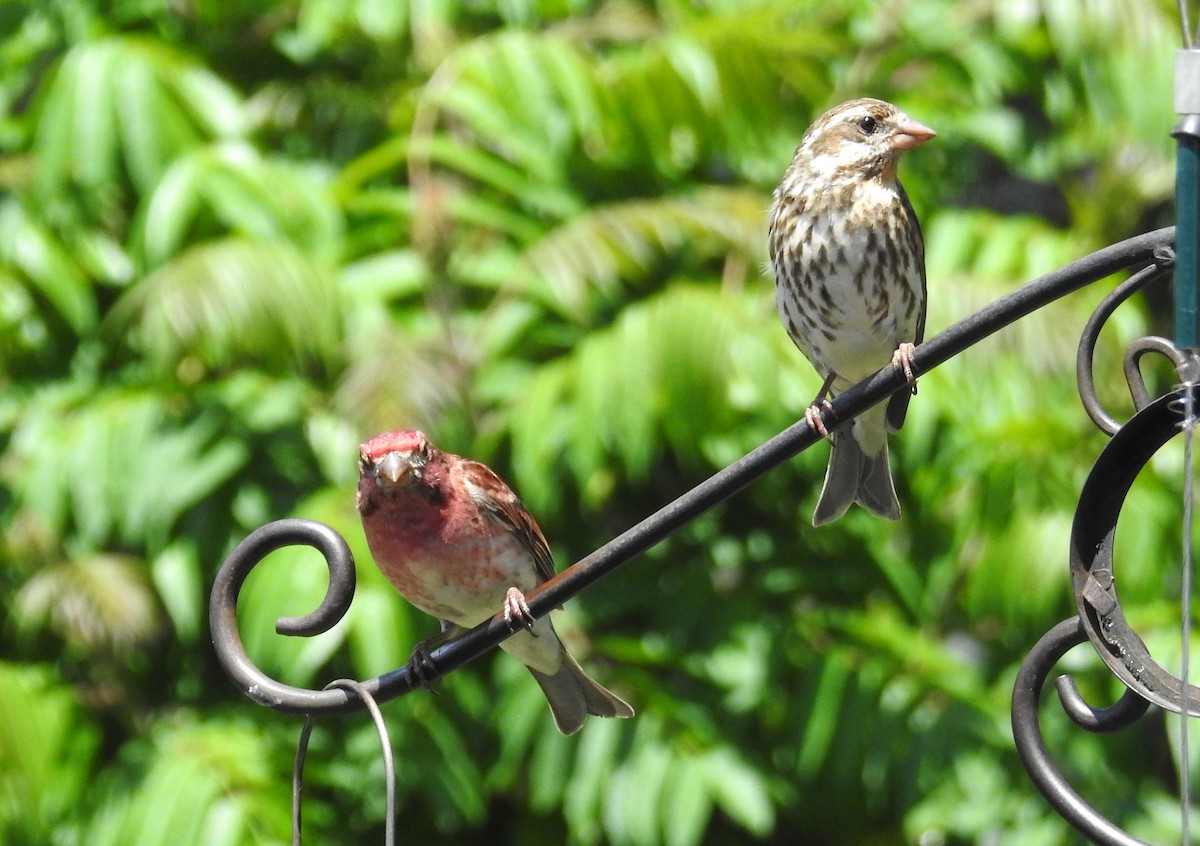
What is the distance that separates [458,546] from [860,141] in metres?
1.42

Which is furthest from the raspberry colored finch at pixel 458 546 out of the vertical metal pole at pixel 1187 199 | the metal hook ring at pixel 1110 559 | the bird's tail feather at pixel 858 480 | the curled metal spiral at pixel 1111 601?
the vertical metal pole at pixel 1187 199

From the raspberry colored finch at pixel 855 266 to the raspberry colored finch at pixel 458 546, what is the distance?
0.77 meters

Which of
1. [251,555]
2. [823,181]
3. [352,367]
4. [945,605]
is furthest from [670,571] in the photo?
[251,555]

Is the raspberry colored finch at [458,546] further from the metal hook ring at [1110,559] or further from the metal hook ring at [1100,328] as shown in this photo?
the metal hook ring at [1110,559]

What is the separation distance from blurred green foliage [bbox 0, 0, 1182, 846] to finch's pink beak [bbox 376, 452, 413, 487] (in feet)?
2.64

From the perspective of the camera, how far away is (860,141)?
390 centimetres

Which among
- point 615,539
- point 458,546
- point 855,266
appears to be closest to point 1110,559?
point 615,539

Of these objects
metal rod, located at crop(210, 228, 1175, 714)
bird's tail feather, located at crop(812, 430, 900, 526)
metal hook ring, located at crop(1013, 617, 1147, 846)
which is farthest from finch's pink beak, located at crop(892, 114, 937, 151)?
metal hook ring, located at crop(1013, 617, 1147, 846)

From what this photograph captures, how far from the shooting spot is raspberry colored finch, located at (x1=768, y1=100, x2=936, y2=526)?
369 cm

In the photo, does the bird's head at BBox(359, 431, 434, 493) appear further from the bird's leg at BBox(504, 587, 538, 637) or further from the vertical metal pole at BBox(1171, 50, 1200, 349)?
the vertical metal pole at BBox(1171, 50, 1200, 349)

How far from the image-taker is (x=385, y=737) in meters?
2.17

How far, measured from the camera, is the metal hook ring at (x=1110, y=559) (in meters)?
2.05

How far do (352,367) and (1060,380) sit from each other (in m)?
2.07

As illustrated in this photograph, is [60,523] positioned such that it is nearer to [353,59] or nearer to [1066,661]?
[353,59]
